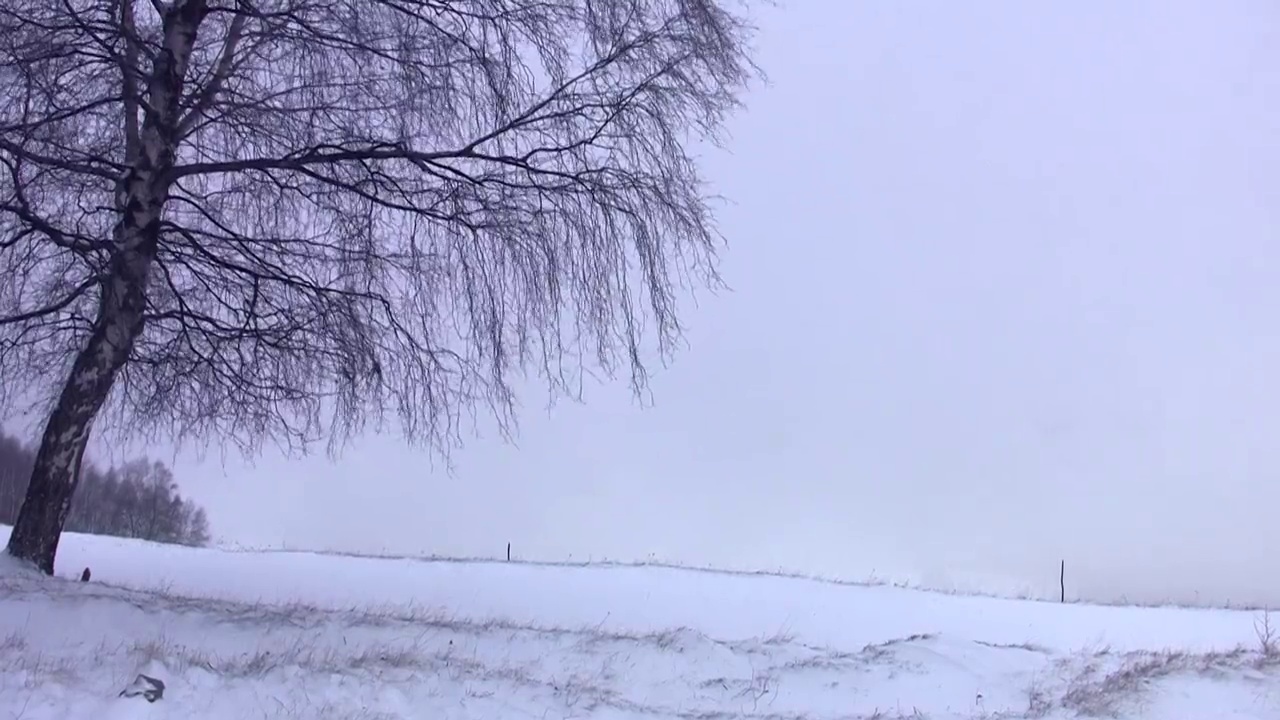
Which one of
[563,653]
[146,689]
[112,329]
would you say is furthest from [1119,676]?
[112,329]

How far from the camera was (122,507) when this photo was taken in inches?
822

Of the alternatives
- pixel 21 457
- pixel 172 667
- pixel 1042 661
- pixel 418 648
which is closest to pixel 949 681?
pixel 1042 661

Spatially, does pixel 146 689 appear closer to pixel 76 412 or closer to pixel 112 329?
pixel 76 412

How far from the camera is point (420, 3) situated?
9.08 metres

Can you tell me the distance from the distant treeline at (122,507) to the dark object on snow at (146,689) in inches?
435

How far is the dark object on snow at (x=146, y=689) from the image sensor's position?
562 centimetres

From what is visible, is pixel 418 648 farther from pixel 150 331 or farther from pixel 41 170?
pixel 41 170

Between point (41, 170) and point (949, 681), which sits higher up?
point (41, 170)

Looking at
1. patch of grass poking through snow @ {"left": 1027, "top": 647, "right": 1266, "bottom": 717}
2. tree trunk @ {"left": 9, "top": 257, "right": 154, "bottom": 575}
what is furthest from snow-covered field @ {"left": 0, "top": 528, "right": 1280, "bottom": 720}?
tree trunk @ {"left": 9, "top": 257, "right": 154, "bottom": 575}

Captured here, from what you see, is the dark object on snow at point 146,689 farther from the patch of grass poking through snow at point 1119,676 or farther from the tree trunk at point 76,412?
the patch of grass poking through snow at point 1119,676

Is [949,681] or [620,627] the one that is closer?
[949,681]

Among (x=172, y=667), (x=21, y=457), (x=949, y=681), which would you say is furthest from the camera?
(x=21, y=457)

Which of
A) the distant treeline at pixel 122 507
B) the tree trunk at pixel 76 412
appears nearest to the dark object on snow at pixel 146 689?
the tree trunk at pixel 76 412

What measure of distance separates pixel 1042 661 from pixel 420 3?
743 cm
